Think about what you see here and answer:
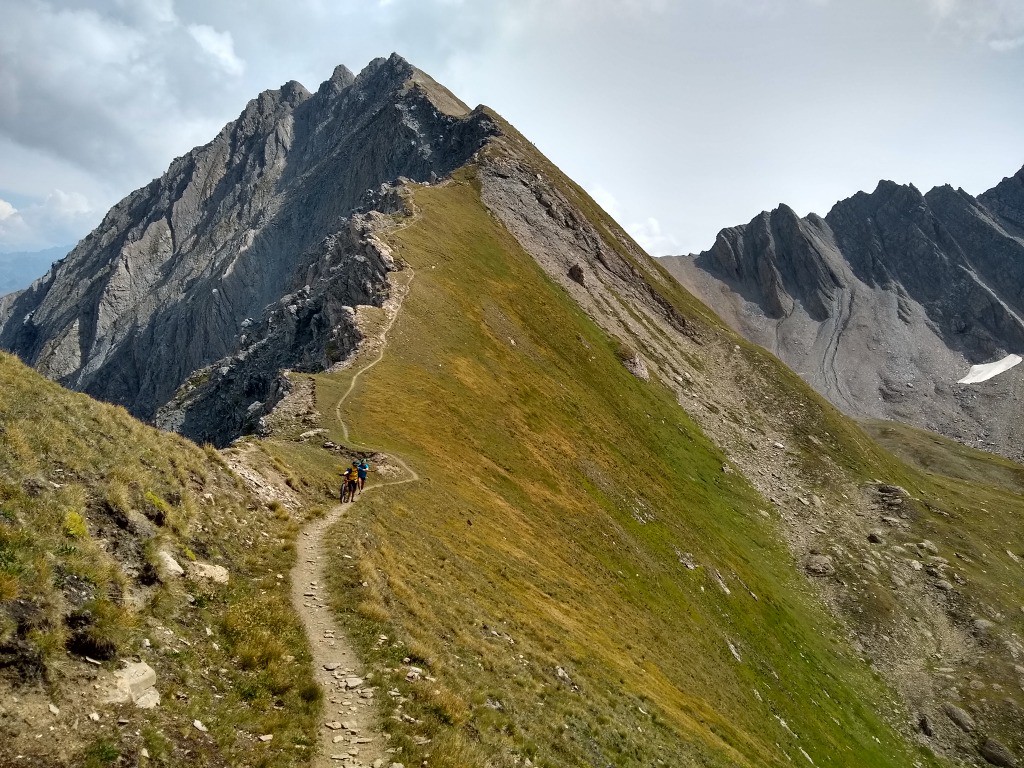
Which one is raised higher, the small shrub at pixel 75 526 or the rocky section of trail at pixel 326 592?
the small shrub at pixel 75 526

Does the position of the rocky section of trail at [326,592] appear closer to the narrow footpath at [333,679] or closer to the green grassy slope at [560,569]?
the narrow footpath at [333,679]

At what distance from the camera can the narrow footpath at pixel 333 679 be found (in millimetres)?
11523

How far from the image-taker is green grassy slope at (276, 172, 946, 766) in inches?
693

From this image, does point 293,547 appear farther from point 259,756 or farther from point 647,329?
point 647,329

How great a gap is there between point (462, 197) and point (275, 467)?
97.5 metres

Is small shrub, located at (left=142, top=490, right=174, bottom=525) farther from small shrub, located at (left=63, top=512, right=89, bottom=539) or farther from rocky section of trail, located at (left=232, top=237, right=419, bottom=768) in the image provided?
rocky section of trail, located at (left=232, top=237, right=419, bottom=768)

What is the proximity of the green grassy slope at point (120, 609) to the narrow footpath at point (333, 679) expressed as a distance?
431mm

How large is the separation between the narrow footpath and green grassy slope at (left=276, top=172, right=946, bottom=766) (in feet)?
2.04

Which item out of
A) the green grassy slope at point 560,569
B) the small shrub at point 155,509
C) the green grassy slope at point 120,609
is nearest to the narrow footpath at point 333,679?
the green grassy slope at point 120,609

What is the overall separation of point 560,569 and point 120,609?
28.4m

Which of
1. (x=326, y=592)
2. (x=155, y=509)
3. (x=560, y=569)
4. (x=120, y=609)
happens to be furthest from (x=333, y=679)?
(x=560, y=569)

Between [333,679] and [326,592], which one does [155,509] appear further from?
[333,679]

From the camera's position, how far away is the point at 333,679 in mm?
13602

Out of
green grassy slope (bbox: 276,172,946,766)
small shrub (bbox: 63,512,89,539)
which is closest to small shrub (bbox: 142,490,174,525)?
small shrub (bbox: 63,512,89,539)
